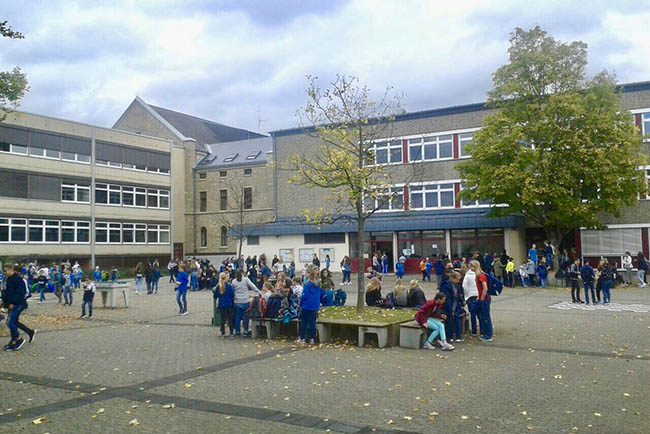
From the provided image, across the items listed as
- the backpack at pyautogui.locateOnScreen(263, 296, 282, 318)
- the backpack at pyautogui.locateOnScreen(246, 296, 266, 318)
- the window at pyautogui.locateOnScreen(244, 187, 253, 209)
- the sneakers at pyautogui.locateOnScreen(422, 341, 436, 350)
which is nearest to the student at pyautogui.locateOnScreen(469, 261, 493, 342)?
the sneakers at pyautogui.locateOnScreen(422, 341, 436, 350)

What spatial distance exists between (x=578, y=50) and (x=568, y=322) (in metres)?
20.9

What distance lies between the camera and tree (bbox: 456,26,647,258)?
1219 inches

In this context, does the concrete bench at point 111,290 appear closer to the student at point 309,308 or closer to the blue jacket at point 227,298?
the blue jacket at point 227,298

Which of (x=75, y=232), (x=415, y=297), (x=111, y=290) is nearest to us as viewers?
(x=415, y=297)

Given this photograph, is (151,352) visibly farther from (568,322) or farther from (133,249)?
(133,249)

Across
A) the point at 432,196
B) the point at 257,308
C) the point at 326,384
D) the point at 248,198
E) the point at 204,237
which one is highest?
the point at 248,198

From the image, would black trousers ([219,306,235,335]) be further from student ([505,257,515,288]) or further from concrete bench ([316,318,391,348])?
student ([505,257,515,288])

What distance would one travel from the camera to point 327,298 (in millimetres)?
17188

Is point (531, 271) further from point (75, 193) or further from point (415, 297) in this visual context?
point (75, 193)

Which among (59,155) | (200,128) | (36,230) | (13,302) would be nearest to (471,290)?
(13,302)

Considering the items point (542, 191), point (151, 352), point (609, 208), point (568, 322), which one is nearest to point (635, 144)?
point (609, 208)

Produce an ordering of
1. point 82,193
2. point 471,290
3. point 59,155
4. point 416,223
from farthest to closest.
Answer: point 82,193 → point 59,155 → point 416,223 → point 471,290

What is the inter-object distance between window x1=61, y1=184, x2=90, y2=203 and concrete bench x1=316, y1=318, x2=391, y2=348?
38573 millimetres

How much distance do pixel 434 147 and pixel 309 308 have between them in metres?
30.6
